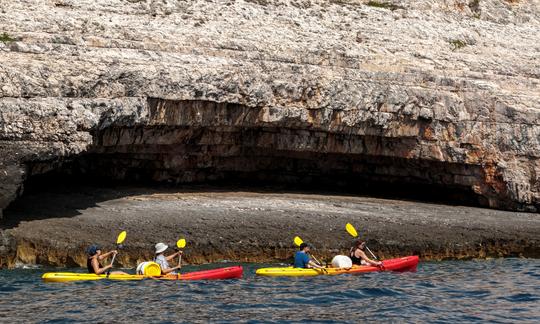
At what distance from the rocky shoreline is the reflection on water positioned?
64.1 inches

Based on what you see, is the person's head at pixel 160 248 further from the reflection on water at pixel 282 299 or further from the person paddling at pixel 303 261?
the person paddling at pixel 303 261

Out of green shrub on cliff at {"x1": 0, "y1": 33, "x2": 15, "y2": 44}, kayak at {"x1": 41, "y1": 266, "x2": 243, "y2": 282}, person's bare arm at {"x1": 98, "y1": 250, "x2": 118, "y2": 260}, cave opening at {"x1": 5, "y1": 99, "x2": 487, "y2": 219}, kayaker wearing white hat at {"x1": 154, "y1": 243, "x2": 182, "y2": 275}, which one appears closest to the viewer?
kayak at {"x1": 41, "y1": 266, "x2": 243, "y2": 282}

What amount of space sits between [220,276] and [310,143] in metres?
9.70

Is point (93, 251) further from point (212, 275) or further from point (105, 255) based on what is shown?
point (212, 275)

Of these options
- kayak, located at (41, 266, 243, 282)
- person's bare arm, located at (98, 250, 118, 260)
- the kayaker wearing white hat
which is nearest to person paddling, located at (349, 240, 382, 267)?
kayak, located at (41, 266, 243, 282)

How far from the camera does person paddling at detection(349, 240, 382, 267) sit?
995 inches

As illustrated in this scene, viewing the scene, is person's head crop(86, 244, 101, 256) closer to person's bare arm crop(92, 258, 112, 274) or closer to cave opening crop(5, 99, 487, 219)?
person's bare arm crop(92, 258, 112, 274)

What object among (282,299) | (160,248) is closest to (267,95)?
(160,248)

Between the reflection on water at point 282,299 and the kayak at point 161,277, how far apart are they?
255 millimetres

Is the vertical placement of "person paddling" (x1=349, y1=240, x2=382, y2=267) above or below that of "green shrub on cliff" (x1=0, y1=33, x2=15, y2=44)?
below

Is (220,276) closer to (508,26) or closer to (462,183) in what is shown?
(462,183)

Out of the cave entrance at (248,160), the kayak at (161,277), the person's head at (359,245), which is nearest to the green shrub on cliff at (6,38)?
the cave entrance at (248,160)

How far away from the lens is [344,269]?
2469cm

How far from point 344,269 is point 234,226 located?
12.8ft
